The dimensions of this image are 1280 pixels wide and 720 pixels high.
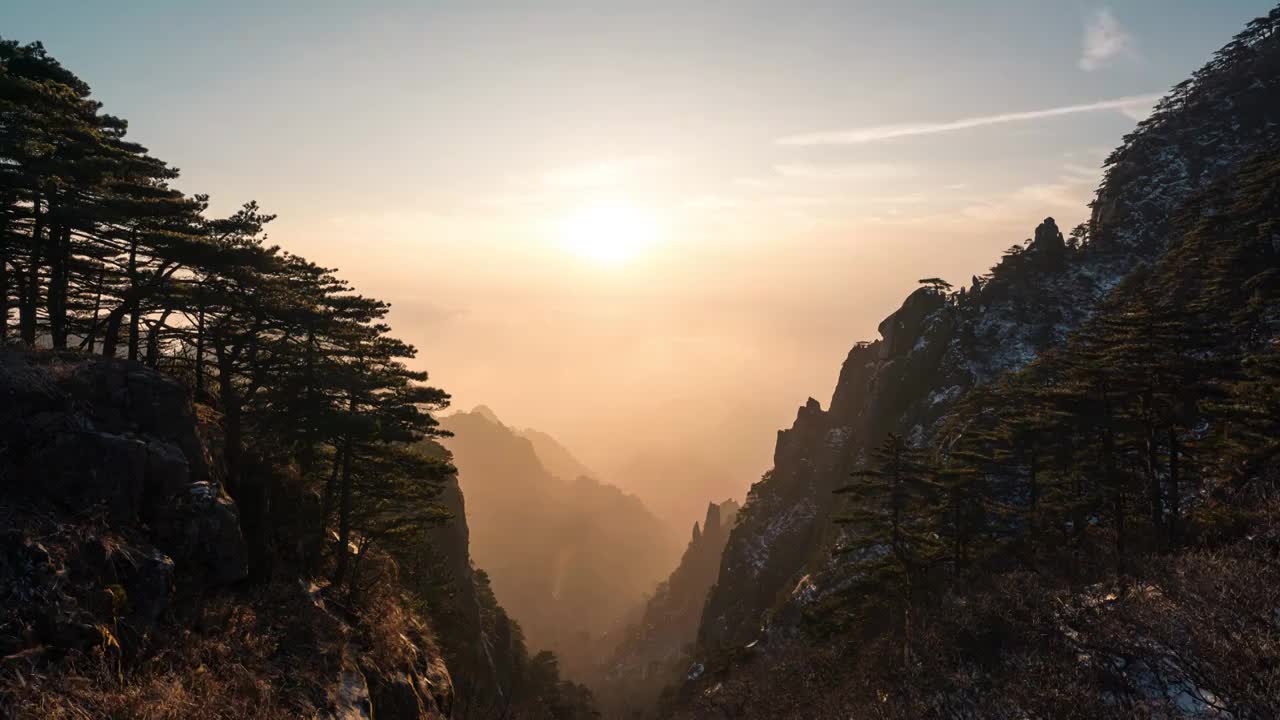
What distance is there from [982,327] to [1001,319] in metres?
2.43

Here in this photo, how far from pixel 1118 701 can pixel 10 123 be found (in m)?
33.9

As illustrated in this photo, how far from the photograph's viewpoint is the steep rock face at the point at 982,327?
73562 mm

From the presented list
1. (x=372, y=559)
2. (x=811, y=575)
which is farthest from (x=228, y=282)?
(x=811, y=575)

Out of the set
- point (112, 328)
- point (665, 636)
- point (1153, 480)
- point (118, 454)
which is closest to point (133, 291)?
point (112, 328)

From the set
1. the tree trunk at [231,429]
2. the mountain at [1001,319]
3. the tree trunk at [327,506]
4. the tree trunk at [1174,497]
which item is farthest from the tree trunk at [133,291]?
the tree trunk at [1174,497]

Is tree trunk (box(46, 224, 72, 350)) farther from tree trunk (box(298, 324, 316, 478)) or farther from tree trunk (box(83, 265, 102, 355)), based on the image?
tree trunk (box(298, 324, 316, 478))

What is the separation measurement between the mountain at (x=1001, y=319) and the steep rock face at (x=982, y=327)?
0.25 meters

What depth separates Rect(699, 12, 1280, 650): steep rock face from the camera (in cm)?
7356

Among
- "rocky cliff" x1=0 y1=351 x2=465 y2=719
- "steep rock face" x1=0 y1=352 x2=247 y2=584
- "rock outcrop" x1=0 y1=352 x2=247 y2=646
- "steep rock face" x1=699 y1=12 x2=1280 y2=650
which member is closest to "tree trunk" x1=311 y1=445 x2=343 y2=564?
"rocky cliff" x1=0 y1=351 x2=465 y2=719

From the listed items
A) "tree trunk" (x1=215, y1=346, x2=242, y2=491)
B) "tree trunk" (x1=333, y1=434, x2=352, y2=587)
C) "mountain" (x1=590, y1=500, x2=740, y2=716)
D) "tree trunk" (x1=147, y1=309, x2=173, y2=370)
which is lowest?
"mountain" (x1=590, y1=500, x2=740, y2=716)

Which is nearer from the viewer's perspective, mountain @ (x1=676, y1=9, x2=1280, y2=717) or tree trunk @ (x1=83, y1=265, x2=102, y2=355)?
tree trunk @ (x1=83, y1=265, x2=102, y2=355)

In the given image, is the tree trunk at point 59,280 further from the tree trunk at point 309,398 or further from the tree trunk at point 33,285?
the tree trunk at point 309,398

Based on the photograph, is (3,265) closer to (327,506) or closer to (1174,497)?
(327,506)

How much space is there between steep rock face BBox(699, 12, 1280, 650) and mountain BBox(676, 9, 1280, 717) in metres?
0.25
